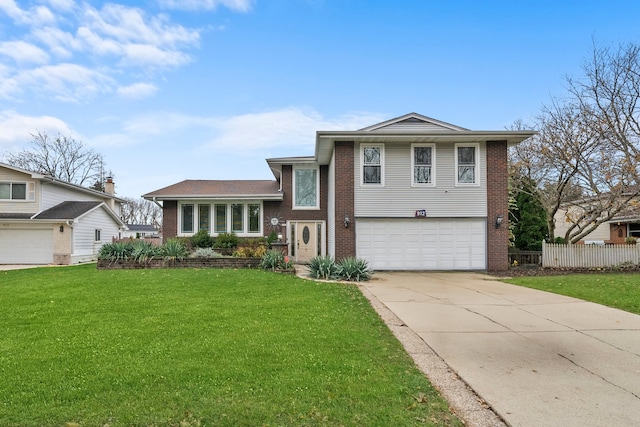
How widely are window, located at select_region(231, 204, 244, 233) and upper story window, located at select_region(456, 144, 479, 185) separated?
419 inches

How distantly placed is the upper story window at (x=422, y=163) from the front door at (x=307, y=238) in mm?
6216

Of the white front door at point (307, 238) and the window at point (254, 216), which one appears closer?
the white front door at point (307, 238)

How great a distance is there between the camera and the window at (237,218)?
19.4 m

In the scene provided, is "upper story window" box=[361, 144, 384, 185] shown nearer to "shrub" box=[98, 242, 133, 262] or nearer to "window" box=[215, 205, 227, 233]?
"window" box=[215, 205, 227, 233]

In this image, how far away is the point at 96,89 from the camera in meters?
16.9

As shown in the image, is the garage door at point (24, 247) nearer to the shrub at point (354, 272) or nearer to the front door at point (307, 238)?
the front door at point (307, 238)

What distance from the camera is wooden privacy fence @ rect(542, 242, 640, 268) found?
15.2 metres

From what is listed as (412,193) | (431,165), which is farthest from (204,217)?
(431,165)

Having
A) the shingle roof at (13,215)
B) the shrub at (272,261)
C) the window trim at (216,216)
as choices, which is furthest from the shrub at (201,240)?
the shingle roof at (13,215)

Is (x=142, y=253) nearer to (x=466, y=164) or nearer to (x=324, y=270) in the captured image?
(x=324, y=270)

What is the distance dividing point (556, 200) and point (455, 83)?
25.5ft

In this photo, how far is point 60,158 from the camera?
3772 centimetres

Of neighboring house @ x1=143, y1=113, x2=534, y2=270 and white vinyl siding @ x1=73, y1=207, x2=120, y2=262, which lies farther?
white vinyl siding @ x1=73, y1=207, x2=120, y2=262

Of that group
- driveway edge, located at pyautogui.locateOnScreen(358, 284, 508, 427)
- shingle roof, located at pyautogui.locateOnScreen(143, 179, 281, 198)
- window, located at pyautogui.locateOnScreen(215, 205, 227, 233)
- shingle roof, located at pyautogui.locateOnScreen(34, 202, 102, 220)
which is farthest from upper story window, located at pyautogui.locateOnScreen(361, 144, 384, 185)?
shingle roof, located at pyautogui.locateOnScreen(34, 202, 102, 220)
